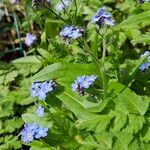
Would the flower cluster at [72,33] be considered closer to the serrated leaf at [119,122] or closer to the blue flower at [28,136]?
the serrated leaf at [119,122]

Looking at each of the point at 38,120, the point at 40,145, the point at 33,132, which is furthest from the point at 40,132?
the point at 38,120

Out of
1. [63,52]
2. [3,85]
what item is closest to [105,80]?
[63,52]

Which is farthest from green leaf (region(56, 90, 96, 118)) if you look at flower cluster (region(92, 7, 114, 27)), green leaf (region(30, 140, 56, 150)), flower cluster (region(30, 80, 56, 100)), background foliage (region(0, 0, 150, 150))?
flower cluster (region(92, 7, 114, 27))

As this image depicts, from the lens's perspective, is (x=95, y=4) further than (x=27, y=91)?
Yes

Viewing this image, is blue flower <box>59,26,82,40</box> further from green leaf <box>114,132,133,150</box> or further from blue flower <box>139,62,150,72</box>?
green leaf <box>114,132,133,150</box>

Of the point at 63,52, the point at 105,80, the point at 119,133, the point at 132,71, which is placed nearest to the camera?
the point at 119,133

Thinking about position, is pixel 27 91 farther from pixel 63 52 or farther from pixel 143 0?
pixel 143 0
